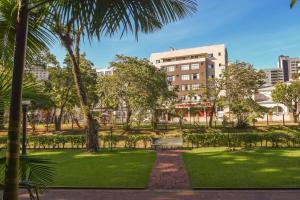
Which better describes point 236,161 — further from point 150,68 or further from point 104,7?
A: point 150,68

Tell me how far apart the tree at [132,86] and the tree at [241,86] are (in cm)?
708

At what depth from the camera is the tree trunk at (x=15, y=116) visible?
197cm

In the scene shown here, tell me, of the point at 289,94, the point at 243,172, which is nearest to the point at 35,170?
the point at 243,172

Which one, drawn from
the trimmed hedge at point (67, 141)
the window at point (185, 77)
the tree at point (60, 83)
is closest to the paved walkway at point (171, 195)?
the trimmed hedge at point (67, 141)

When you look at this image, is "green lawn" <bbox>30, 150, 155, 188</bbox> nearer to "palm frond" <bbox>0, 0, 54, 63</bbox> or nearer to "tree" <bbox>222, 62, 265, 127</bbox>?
"palm frond" <bbox>0, 0, 54, 63</bbox>

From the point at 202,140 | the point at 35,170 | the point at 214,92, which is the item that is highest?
the point at 214,92

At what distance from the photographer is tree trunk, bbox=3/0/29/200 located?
1.97m

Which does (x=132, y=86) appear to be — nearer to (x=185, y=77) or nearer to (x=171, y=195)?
(x=171, y=195)

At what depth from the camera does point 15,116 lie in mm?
2014

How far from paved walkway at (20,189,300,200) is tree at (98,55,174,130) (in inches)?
745

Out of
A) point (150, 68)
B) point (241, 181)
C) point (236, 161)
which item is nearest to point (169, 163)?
point (236, 161)

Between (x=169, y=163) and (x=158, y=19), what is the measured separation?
35.1 feet

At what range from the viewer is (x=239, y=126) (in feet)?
95.6

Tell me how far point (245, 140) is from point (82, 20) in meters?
17.8
